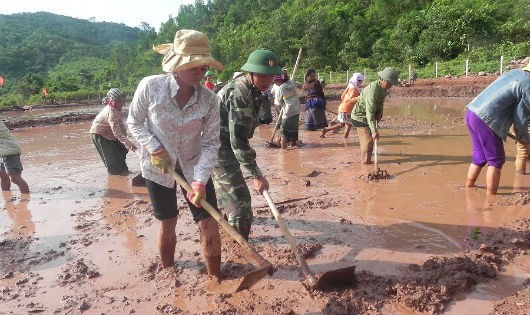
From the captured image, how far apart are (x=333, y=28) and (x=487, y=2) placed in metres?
11.7

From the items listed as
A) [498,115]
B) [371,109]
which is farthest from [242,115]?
[371,109]

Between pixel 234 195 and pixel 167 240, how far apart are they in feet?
2.14

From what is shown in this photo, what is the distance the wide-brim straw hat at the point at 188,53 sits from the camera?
8.87 ft

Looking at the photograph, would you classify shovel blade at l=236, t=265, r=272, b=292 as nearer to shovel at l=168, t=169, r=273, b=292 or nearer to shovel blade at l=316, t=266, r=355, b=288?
shovel at l=168, t=169, r=273, b=292

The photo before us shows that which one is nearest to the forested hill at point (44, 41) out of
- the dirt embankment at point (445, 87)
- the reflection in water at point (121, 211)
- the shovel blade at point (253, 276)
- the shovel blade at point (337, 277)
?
the dirt embankment at point (445, 87)

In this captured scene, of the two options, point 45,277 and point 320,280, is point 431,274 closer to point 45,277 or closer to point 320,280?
point 320,280

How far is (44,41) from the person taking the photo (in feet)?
287

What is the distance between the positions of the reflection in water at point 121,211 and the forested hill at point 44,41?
70.9 metres

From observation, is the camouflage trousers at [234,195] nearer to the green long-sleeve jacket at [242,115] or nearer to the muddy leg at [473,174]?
the green long-sleeve jacket at [242,115]

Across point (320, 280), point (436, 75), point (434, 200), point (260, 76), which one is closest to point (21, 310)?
point (320, 280)

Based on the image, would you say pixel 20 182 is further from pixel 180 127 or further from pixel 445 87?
pixel 445 87

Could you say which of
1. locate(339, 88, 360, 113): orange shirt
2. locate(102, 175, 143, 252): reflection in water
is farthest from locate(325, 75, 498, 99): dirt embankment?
locate(102, 175, 143, 252): reflection in water

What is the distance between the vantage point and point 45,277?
3.58 m

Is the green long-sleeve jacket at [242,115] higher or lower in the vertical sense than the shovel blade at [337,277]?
higher
